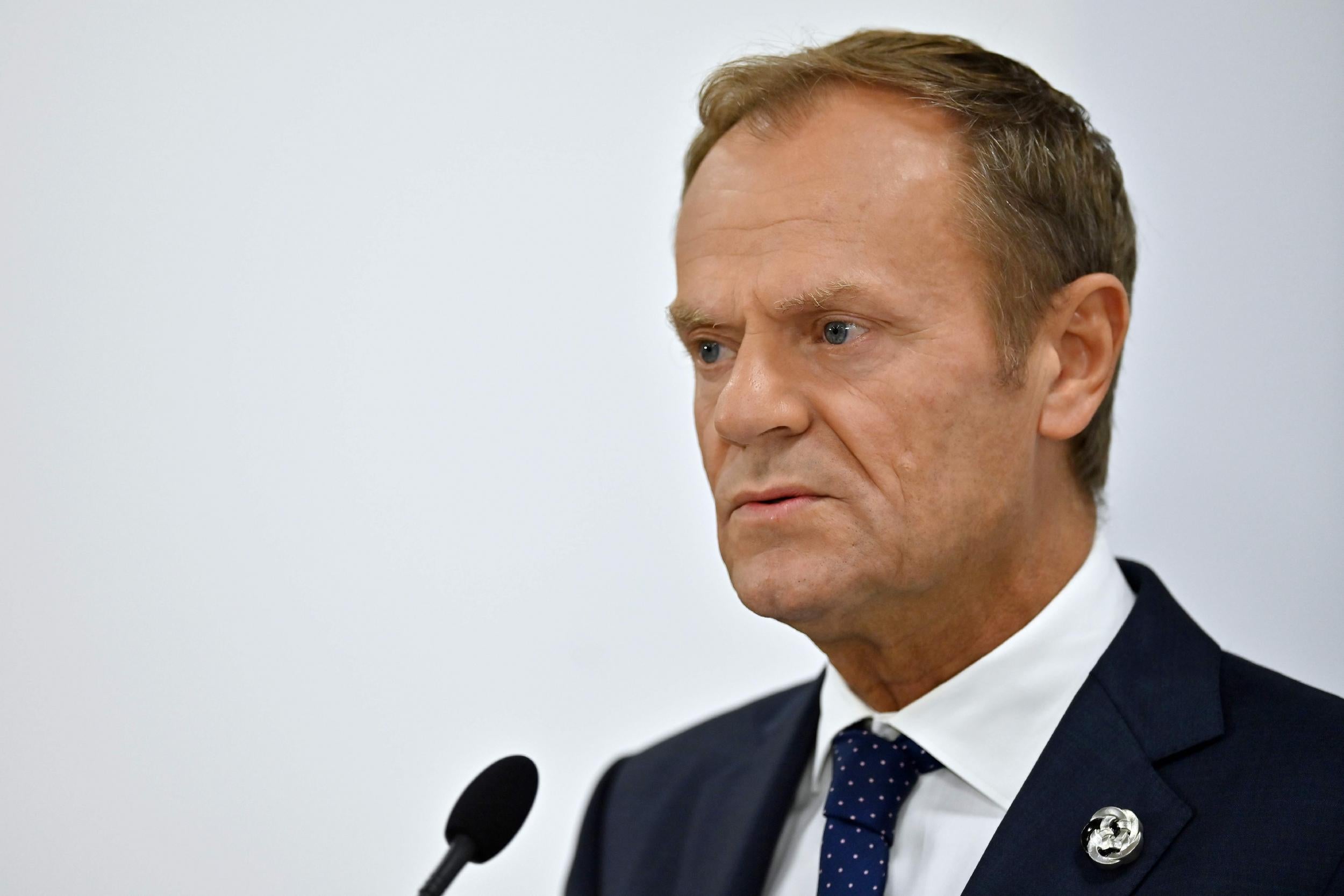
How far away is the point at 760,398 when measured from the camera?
→ 1.78m

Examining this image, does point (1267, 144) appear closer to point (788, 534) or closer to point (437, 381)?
point (788, 534)

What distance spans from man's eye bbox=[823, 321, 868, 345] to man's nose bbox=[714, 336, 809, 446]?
59 mm

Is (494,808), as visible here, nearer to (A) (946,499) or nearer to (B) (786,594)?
(B) (786,594)

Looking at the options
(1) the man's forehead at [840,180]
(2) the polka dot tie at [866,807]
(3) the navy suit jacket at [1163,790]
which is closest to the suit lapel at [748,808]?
(3) the navy suit jacket at [1163,790]

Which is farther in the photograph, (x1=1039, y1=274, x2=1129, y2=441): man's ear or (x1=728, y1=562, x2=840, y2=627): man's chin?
(x1=1039, y1=274, x2=1129, y2=441): man's ear

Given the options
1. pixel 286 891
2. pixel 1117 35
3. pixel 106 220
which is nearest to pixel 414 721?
pixel 286 891

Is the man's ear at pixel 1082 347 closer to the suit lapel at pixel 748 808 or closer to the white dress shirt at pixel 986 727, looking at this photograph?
the white dress shirt at pixel 986 727

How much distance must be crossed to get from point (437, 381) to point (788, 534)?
1109mm

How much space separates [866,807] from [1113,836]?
0.35 metres

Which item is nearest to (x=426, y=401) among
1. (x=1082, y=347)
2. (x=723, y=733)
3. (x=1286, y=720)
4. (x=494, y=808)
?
(x=723, y=733)

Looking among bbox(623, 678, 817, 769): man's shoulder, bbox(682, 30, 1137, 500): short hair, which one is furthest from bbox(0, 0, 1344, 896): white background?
bbox(682, 30, 1137, 500): short hair

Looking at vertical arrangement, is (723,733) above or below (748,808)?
above

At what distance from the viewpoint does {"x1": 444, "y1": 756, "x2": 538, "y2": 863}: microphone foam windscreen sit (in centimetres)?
161

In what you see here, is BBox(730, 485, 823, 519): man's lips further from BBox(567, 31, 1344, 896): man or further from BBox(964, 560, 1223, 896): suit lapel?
BBox(964, 560, 1223, 896): suit lapel
